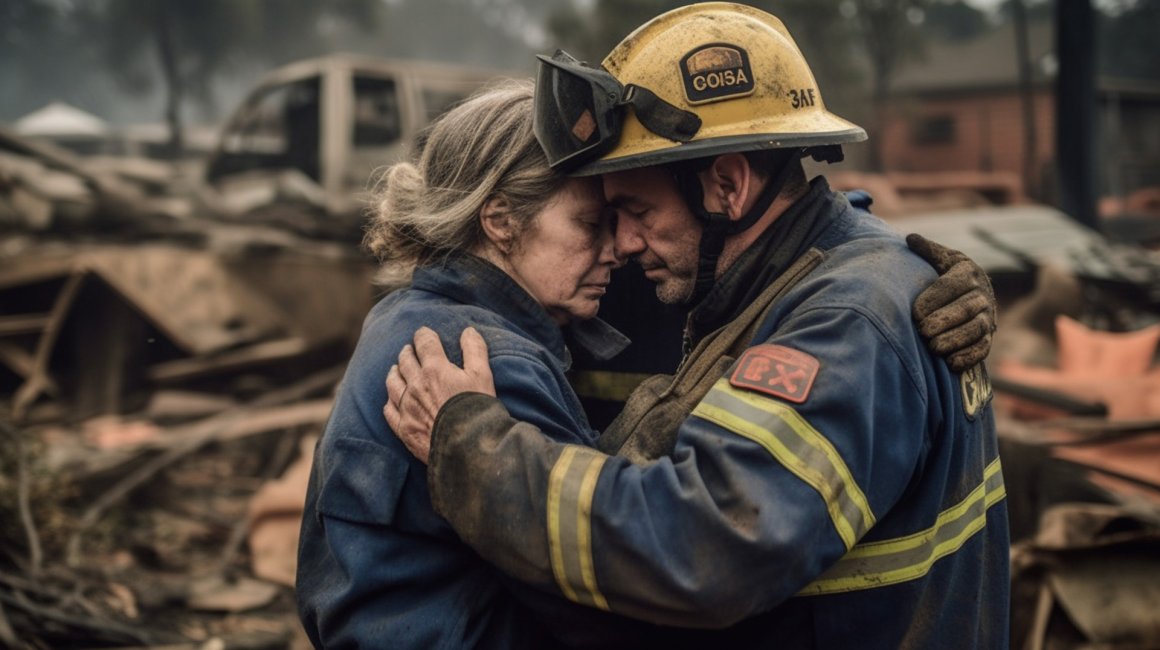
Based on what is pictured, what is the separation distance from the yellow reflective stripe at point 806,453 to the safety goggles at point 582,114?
0.68 m

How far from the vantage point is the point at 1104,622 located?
3.22 meters

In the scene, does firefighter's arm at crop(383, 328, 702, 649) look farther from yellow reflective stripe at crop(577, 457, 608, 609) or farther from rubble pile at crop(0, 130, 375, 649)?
rubble pile at crop(0, 130, 375, 649)

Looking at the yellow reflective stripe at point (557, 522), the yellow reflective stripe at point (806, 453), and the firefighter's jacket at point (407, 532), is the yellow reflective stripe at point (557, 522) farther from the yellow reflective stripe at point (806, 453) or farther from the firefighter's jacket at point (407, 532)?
the yellow reflective stripe at point (806, 453)

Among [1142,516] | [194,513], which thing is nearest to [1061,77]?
[1142,516]

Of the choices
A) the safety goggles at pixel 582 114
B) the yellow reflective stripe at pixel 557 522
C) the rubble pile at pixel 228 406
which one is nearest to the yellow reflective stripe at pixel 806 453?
the yellow reflective stripe at pixel 557 522

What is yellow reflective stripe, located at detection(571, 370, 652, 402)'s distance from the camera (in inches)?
102

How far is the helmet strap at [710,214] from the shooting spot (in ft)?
6.93

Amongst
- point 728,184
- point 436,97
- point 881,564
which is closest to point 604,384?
point 728,184

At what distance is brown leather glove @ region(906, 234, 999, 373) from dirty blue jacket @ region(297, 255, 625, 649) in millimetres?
670

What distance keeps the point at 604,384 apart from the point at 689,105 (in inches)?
31.6

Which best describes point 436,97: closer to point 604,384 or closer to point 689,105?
point 604,384

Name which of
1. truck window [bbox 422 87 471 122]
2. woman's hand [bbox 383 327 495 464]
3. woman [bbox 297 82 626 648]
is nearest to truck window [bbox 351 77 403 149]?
truck window [bbox 422 87 471 122]

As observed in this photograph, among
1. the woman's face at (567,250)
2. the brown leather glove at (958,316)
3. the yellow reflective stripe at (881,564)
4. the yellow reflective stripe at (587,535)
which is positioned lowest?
the yellow reflective stripe at (881,564)

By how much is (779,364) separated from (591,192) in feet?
2.43
